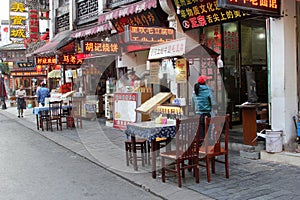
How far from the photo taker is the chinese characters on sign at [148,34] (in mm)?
10235

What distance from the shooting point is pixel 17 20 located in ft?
91.1

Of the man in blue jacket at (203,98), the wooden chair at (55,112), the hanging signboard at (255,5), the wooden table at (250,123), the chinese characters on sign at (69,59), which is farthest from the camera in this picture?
the chinese characters on sign at (69,59)

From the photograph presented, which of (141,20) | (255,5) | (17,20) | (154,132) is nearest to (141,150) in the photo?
(154,132)

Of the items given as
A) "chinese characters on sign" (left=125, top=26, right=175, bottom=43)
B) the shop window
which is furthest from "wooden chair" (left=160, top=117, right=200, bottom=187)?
the shop window

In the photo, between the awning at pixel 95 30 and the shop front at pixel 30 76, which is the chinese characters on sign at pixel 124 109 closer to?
the awning at pixel 95 30

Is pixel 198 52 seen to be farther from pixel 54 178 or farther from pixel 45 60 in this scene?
pixel 45 60

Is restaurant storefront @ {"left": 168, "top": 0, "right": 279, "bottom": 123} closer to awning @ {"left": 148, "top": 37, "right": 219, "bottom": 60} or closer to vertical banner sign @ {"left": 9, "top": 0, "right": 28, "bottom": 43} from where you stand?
awning @ {"left": 148, "top": 37, "right": 219, "bottom": 60}

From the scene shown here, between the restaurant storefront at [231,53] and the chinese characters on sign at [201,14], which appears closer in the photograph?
the chinese characters on sign at [201,14]

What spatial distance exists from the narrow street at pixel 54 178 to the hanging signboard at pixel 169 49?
3.49m

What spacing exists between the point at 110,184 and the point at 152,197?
1.12 metres

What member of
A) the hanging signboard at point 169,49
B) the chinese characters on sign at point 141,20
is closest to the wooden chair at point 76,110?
the chinese characters on sign at point 141,20

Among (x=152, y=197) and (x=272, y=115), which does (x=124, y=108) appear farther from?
(x=152, y=197)

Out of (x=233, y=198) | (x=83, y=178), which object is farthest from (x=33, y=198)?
(x=233, y=198)

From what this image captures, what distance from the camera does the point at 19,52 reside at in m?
38.3
